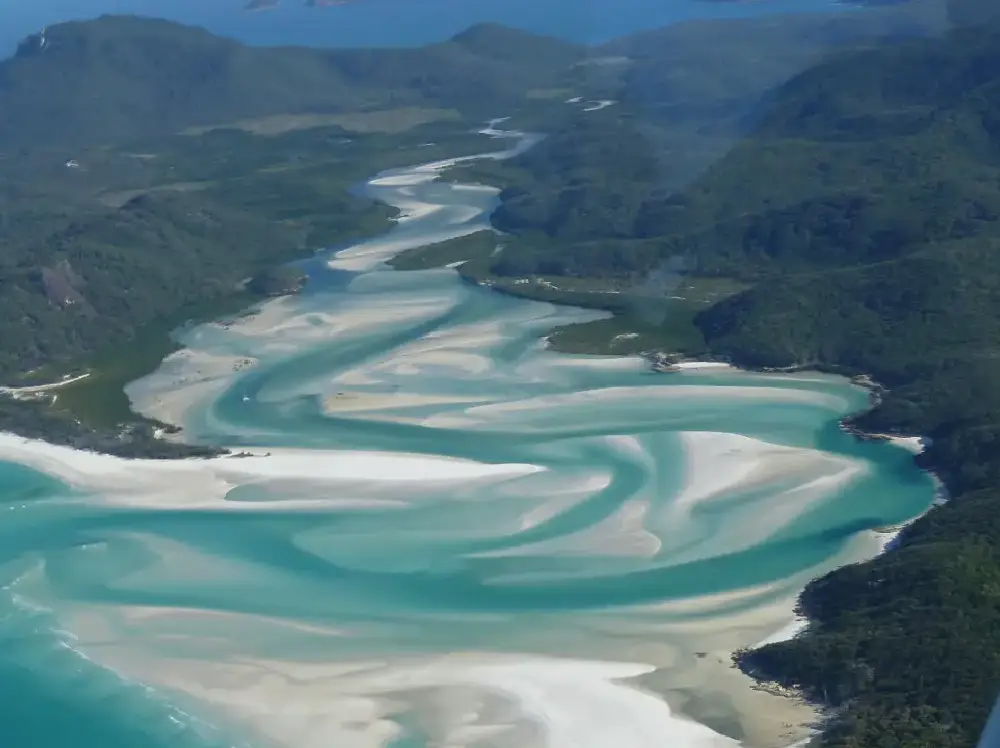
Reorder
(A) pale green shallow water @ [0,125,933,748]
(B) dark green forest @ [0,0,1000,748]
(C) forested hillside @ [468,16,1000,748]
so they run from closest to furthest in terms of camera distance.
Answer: (C) forested hillside @ [468,16,1000,748] < (B) dark green forest @ [0,0,1000,748] < (A) pale green shallow water @ [0,125,933,748]

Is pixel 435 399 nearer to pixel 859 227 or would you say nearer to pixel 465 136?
pixel 859 227

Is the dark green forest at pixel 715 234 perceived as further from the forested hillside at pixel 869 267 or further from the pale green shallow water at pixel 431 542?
the pale green shallow water at pixel 431 542

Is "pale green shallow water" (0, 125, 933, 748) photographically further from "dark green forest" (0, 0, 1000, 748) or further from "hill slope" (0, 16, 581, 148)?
"hill slope" (0, 16, 581, 148)

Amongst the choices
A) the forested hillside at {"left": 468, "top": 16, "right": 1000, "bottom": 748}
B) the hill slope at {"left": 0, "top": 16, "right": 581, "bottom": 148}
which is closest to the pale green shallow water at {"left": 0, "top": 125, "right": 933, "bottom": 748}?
the forested hillside at {"left": 468, "top": 16, "right": 1000, "bottom": 748}

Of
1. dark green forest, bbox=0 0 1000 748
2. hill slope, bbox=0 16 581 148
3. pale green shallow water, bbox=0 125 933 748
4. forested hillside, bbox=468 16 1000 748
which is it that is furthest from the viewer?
hill slope, bbox=0 16 581 148

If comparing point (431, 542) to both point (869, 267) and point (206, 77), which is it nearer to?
point (869, 267)

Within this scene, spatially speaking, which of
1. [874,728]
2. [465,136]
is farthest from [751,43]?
[874,728]

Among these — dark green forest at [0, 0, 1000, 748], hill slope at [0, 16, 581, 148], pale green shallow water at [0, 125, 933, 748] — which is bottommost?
pale green shallow water at [0, 125, 933, 748]

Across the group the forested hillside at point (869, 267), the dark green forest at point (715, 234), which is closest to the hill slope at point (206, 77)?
the dark green forest at point (715, 234)
